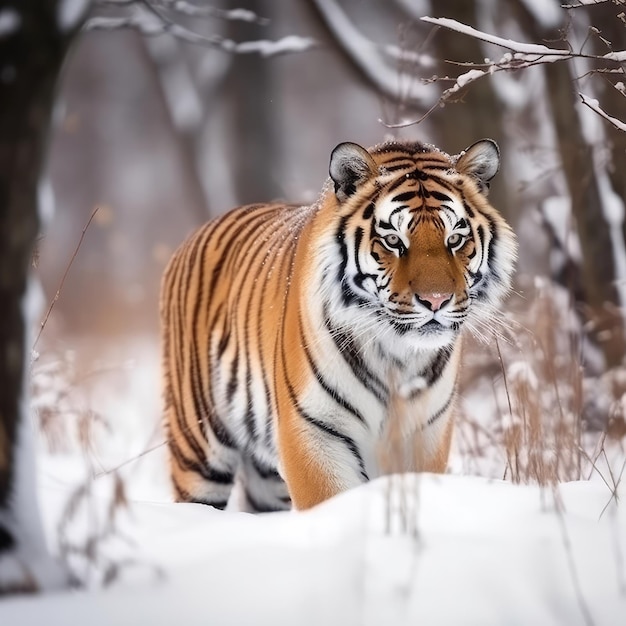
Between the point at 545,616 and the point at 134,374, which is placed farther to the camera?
the point at 134,374

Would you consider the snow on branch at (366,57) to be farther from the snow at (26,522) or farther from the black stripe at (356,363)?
the snow at (26,522)

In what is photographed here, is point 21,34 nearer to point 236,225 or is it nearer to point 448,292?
point 448,292

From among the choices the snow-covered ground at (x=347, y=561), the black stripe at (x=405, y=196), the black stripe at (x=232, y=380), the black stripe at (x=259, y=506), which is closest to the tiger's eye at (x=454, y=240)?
the black stripe at (x=405, y=196)

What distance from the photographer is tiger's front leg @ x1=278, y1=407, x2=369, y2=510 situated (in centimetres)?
250

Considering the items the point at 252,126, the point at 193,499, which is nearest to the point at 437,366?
the point at 193,499

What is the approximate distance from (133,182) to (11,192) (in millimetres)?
17159

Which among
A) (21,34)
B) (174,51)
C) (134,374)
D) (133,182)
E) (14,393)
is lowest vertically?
(134,374)

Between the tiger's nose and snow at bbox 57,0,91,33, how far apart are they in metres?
1.03

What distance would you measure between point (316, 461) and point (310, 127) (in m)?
16.4

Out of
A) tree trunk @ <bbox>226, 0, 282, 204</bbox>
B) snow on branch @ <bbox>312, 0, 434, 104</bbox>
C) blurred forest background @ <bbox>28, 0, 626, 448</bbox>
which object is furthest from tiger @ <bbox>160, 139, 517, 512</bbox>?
tree trunk @ <bbox>226, 0, 282, 204</bbox>

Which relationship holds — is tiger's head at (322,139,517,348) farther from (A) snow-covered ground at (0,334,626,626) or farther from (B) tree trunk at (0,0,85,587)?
(B) tree trunk at (0,0,85,587)

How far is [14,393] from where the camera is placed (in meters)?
1.76

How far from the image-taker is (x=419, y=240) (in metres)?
2.38

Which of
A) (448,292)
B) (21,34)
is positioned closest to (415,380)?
(448,292)
